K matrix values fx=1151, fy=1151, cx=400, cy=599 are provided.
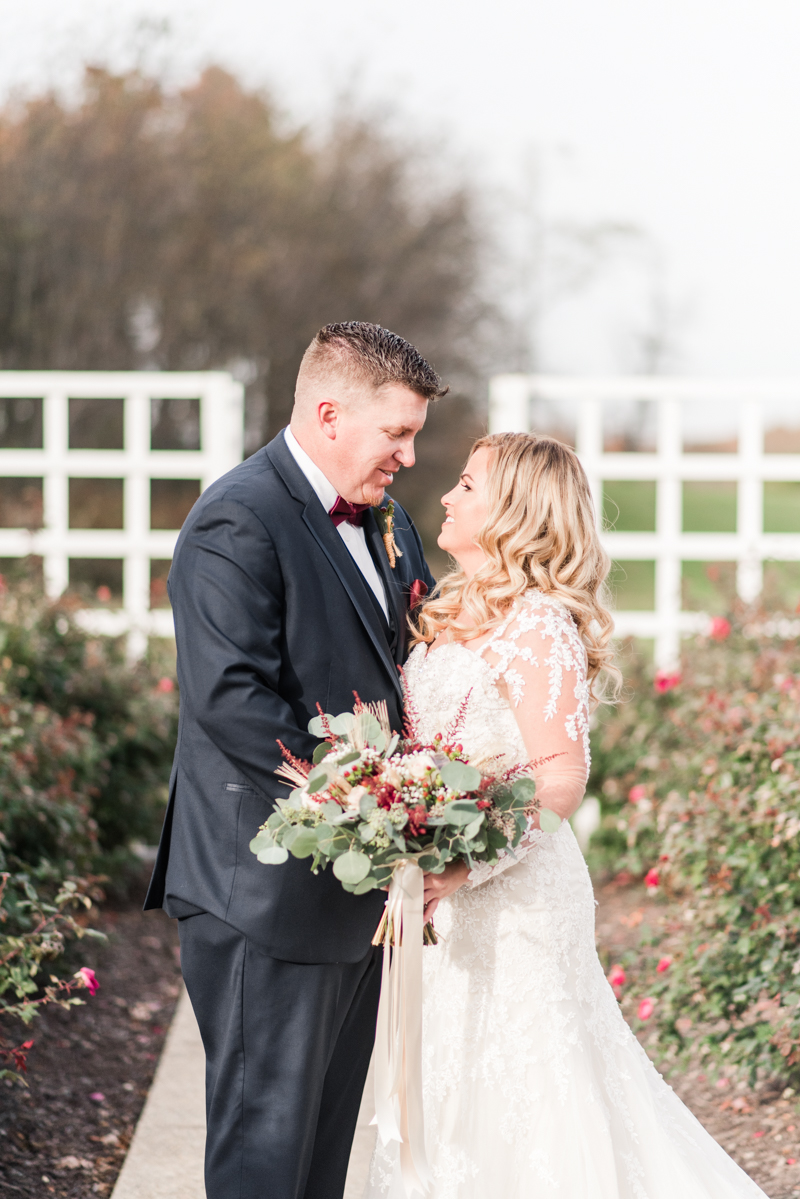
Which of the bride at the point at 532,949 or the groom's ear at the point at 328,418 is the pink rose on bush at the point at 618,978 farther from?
the groom's ear at the point at 328,418

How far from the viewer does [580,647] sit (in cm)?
259

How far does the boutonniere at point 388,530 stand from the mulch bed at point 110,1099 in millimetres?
1768

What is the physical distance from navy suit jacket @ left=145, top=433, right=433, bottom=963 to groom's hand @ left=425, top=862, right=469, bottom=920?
0.66 ft

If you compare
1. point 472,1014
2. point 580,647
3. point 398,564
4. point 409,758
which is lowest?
point 472,1014

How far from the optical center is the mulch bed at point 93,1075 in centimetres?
319

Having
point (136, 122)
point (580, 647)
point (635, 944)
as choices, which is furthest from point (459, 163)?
point (580, 647)

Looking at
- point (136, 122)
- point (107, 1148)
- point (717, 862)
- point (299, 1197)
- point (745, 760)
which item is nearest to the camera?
point (299, 1197)

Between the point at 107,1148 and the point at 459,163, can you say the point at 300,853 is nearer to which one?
the point at 107,1148

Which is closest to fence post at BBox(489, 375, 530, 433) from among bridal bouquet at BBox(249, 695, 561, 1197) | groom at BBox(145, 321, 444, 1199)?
groom at BBox(145, 321, 444, 1199)

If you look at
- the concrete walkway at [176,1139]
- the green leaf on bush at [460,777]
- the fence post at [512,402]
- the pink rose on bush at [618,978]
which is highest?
the fence post at [512,402]

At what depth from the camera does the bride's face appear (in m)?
2.75

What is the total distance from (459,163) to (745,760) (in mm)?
19853

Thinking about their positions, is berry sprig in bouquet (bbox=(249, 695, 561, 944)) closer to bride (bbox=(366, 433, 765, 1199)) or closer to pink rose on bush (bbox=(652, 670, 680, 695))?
bride (bbox=(366, 433, 765, 1199))

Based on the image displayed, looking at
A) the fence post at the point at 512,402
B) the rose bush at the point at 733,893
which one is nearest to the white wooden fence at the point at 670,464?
the fence post at the point at 512,402
